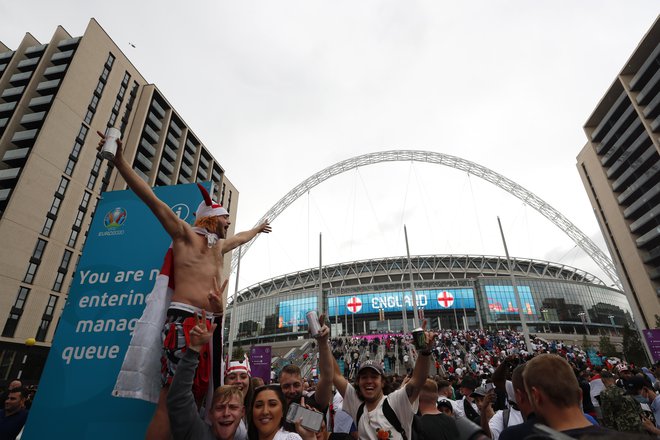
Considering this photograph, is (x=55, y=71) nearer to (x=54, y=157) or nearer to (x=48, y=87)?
(x=48, y=87)

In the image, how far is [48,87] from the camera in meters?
44.0

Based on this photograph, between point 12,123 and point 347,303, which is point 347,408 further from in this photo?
point 347,303

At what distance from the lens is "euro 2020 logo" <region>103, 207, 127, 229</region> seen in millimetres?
4395

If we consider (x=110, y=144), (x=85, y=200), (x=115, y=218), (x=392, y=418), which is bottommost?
(x=392, y=418)

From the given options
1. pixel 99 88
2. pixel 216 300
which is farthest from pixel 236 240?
pixel 99 88

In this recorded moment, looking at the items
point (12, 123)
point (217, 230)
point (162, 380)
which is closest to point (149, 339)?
point (162, 380)

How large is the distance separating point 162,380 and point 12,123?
2153 inches

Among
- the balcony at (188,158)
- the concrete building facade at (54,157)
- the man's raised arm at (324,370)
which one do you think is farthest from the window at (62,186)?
the man's raised arm at (324,370)

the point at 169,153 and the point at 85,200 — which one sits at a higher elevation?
the point at 169,153

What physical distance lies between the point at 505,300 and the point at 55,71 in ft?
264

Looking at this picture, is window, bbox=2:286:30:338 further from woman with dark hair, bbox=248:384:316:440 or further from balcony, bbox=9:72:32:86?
woman with dark hair, bbox=248:384:316:440

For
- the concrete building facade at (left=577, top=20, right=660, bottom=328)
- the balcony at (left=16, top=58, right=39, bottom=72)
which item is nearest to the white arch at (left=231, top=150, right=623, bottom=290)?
the concrete building facade at (left=577, top=20, right=660, bottom=328)

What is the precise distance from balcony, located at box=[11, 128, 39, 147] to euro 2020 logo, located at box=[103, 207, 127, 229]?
48.1 m

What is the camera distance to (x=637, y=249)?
58875 millimetres
